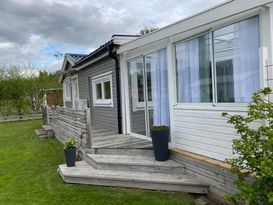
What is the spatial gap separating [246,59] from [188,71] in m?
1.37

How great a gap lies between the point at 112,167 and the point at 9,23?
15.5 m

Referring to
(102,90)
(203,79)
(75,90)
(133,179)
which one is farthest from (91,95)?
(203,79)

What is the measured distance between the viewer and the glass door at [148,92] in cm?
597

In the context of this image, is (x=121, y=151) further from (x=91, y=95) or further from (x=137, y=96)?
(x=91, y=95)

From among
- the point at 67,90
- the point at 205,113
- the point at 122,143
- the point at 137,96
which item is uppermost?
the point at 67,90

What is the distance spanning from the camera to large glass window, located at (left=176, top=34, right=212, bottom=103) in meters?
4.64

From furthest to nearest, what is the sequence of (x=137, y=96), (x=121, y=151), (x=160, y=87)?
1. (x=137, y=96)
2. (x=121, y=151)
3. (x=160, y=87)

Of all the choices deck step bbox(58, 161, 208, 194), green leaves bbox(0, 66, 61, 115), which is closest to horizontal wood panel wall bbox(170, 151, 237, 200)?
deck step bbox(58, 161, 208, 194)

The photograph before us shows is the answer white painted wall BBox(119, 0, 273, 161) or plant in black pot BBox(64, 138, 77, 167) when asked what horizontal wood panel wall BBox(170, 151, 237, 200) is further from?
plant in black pot BBox(64, 138, 77, 167)

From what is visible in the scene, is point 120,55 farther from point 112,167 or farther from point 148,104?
point 112,167

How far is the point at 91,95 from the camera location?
1106cm

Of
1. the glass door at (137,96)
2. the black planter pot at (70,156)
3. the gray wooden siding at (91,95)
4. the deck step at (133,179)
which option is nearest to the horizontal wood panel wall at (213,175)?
the deck step at (133,179)

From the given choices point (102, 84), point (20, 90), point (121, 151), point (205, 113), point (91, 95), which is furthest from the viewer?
point (20, 90)

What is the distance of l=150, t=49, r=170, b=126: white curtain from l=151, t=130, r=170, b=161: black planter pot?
1.88 ft
